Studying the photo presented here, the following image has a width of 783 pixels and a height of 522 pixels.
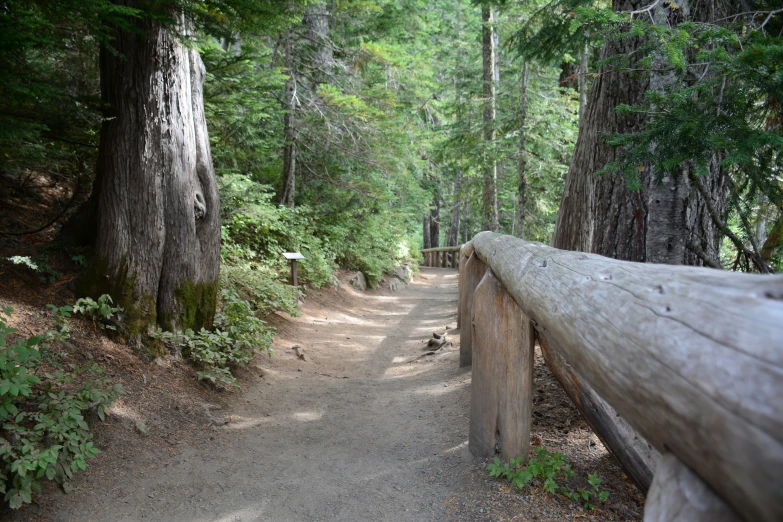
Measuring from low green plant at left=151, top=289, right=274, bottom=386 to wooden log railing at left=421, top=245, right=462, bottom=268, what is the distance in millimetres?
21320

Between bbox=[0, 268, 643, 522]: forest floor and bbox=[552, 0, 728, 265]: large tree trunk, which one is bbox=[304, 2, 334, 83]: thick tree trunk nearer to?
bbox=[552, 0, 728, 265]: large tree trunk

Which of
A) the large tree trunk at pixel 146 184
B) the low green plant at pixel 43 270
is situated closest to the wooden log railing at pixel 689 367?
the large tree trunk at pixel 146 184

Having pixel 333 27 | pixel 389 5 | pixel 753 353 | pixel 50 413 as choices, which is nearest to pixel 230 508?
pixel 50 413

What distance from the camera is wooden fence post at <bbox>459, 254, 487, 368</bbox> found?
666 cm

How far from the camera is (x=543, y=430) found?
14.0 ft

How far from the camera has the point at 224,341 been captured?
6.16 m

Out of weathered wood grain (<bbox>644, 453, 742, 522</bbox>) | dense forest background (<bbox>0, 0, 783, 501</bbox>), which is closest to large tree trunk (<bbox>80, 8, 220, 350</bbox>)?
dense forest background (<bbox>0, 0, 783, 501</bbox>)

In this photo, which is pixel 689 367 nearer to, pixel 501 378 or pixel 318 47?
pixel 501 378

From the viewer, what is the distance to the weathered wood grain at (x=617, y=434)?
3.08m

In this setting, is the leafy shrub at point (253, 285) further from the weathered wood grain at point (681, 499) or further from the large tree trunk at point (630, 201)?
the weathered wood grain at point (681, 499)

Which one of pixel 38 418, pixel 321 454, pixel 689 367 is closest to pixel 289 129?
pixel 321 454

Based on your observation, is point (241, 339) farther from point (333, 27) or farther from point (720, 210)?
point (333, 27)

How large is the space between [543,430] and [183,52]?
18.9 ft

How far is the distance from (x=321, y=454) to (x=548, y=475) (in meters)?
2.16
